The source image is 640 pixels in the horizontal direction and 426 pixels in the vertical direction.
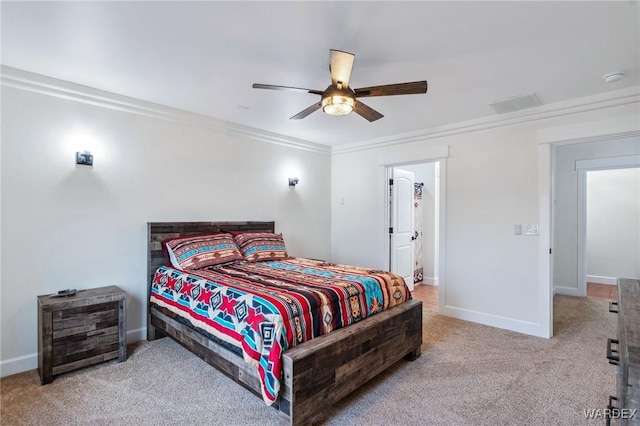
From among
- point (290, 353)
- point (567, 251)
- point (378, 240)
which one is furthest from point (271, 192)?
point (567, 251)

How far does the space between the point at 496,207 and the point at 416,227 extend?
2137 mm

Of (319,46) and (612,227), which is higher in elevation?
(319,46)

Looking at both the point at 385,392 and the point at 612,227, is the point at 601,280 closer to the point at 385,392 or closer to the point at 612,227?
the point at 612,227

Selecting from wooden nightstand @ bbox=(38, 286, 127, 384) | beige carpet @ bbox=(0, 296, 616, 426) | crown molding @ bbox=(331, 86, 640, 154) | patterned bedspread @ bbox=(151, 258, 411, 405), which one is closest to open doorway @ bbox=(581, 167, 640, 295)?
crown molding @ bbox=(331, 86, 640, 154)

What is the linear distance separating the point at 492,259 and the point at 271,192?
298 cm

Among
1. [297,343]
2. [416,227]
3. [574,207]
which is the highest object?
[574,207]

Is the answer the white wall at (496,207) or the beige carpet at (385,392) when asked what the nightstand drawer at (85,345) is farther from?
the white wall at (496,207)

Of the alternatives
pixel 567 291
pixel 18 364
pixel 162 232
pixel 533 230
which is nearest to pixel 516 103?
pixel 533 230

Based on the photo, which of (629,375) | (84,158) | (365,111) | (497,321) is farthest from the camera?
(497,321)

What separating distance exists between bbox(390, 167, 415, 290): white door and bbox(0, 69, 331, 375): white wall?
2.15 meters

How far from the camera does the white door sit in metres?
4.83

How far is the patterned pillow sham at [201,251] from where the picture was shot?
3045 millimetres

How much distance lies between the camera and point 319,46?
2154 mm

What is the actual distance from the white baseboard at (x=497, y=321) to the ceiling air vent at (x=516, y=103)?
2318 millimetres
